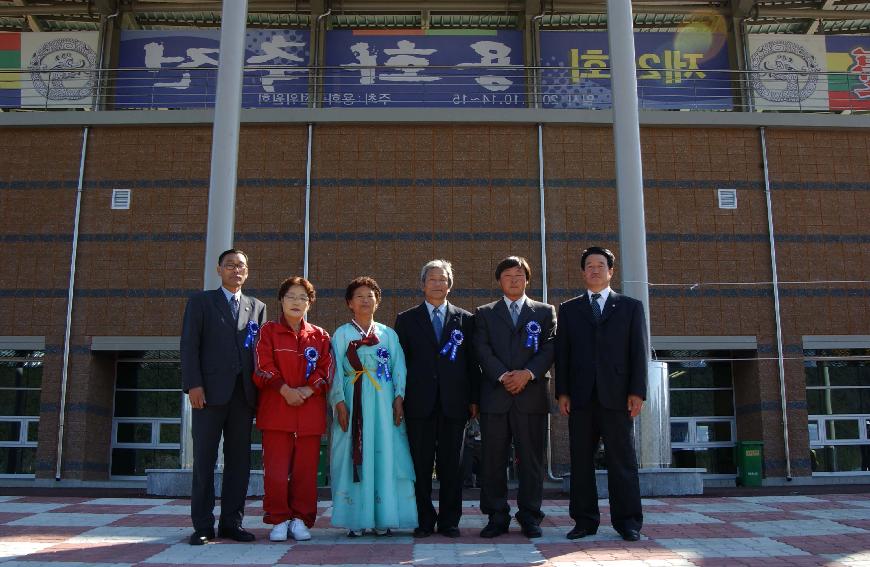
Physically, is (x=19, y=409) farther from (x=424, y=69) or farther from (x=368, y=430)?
(x=368, y=430)

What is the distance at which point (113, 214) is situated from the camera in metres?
12.3

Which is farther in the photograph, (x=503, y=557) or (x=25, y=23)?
(x=25, y=23)

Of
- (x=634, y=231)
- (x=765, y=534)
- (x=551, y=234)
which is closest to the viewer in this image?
(x=765, y=534)

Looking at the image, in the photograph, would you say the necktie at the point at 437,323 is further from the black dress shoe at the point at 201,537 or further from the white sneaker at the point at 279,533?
the black dress shoe at the point at 201,537

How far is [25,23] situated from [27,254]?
4794 mm

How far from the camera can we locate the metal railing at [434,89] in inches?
527

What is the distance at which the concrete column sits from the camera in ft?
25.3

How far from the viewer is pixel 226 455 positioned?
457 centimetres

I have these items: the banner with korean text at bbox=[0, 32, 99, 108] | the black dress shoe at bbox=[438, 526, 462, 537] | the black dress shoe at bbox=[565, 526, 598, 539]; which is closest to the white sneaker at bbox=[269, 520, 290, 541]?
the black dress shoe at bbox=[438, 526, 462, 537]

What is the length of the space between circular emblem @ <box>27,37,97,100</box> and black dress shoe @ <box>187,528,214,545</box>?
11.2 meters

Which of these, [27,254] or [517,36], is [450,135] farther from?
[27,254]

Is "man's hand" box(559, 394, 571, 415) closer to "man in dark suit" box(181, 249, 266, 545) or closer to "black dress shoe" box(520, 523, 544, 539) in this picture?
"black dress shoe" box(520, 523, 544, 539)

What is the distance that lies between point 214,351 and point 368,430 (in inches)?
40.1

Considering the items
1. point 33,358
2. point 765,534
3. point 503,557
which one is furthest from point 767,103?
point 33,358
